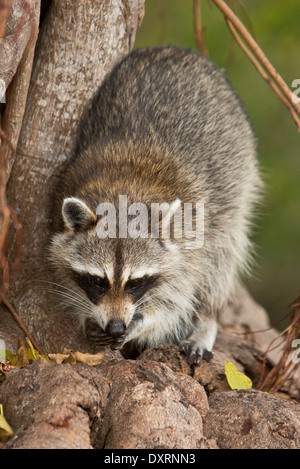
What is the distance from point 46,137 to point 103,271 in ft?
4.11

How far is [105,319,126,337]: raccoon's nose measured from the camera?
4684mm

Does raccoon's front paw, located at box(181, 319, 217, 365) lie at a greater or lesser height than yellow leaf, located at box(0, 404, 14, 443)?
greater

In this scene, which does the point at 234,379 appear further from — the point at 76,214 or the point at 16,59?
the point at 16,59

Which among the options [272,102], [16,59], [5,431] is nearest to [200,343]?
[5,431]

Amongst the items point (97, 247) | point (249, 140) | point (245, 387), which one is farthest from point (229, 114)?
point (245, 387)

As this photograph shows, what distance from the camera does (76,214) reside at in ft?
16.4

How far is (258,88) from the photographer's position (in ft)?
31.8

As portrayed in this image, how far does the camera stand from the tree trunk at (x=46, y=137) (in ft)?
17.2

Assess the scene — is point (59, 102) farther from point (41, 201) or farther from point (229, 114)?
point (229, 114)

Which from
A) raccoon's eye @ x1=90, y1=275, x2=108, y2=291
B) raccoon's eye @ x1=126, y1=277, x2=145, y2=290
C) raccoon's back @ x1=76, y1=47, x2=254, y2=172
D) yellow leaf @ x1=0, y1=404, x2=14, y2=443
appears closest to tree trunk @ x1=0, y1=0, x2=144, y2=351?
raccoon's back @ x1=76, y1=47, x2=254, y2=172

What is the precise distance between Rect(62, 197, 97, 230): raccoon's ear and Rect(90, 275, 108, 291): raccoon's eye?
1.35 ft

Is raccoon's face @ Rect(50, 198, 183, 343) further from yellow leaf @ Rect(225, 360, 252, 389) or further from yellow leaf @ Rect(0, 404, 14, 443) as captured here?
yellow leaf @ Rect(0, 404, 14, 443)

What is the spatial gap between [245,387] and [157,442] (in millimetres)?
1351

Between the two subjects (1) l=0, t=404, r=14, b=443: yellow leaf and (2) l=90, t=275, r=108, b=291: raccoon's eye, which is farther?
(2) l=90, t=275, r=108, b=291: raccoon's eye
